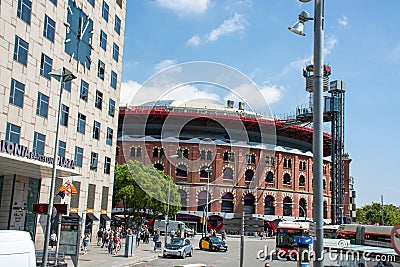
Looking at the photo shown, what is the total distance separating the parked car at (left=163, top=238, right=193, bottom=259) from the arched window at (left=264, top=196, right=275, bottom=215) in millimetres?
54491

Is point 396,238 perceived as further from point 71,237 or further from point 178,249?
point 178,249

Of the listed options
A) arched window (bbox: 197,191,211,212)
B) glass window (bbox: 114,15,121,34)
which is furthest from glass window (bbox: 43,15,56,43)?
arched window (bbox: 197,191,211,212)

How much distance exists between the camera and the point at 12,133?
35094mm

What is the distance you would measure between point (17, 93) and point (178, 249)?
60.1 ft

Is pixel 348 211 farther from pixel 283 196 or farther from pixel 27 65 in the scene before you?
pixel 27 65

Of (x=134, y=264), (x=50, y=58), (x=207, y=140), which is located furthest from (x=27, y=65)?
(x=207, y=140)

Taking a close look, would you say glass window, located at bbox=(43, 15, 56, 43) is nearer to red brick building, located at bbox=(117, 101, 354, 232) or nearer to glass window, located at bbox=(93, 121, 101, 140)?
glass window, located at bbox=(93, 121, 101, 140)

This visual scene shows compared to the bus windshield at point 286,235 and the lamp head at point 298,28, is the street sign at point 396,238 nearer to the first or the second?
the lamp head at point 298,28

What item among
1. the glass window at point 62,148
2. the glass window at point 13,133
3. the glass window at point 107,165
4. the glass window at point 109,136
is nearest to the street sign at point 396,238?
the glass window at point 13,133

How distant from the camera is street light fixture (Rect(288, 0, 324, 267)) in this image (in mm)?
10055

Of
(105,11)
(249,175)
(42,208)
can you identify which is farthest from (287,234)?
(249,175)

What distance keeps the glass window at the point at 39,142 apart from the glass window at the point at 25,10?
379 inches

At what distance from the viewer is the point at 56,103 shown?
41750 mm

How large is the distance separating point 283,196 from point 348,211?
26.7m
